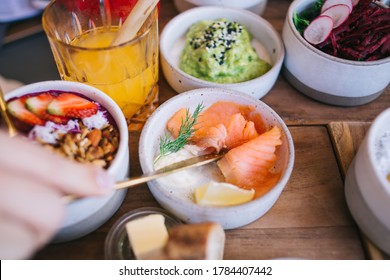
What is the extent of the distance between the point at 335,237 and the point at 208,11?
2.72 ft

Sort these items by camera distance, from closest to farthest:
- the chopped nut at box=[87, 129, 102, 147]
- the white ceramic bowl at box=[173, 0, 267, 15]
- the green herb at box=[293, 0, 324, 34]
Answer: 1. the chopped nut at box=[87, 129, 102, 147]
2. the green herb at box=[293, 0, 324, 34]
3. the white ceramic bowl at box=[173, 0, 267, 15]

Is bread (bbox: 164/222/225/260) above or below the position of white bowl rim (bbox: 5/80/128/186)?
below

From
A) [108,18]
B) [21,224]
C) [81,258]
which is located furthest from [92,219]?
[108,18]

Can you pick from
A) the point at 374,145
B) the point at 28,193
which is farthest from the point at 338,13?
the point at 28,193

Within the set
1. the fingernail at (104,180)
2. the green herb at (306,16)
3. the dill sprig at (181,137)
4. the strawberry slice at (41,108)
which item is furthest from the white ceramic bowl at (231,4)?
the fingernail at (104,180)

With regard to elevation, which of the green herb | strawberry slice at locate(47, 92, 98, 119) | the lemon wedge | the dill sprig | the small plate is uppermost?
strawberry slice at locate(47, 92, 98, 119)

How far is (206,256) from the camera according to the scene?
0.80 metres

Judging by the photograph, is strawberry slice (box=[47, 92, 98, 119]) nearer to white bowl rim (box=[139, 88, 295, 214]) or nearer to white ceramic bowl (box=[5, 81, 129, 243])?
white ceramic bowl (box=[5, 81, 129, 243])

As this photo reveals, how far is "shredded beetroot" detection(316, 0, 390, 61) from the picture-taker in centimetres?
118

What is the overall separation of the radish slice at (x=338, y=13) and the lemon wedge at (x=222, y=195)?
2.05ft

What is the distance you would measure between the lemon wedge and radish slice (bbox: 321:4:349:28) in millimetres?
625

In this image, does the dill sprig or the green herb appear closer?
the dill sprig

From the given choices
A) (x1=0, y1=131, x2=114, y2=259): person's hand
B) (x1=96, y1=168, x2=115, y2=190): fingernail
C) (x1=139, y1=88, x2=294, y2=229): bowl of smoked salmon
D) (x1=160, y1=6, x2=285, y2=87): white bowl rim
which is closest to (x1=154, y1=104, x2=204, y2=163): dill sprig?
(x1=139, y1=88, x2=294, y2=229): bowl of smoked salmon

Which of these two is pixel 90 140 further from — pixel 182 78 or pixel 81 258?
pixel 182 78
